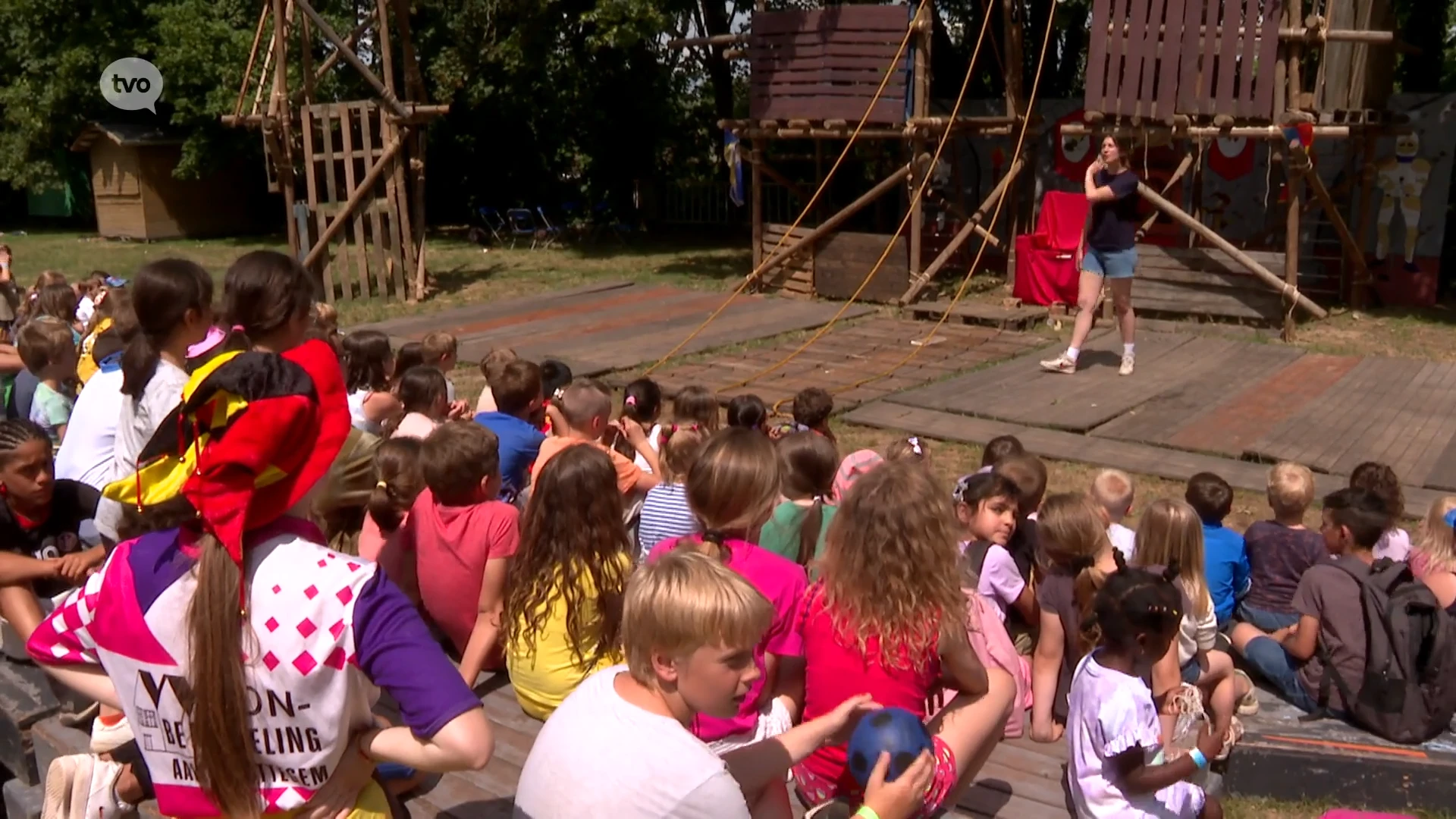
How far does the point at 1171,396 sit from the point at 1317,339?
3170 millimetres

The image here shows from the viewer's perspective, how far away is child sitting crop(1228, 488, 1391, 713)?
13.3ft

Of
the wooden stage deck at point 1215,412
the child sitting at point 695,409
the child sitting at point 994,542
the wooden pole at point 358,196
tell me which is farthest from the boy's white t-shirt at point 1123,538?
the wooden pole at point 358,196

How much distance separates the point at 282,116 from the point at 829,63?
231 inches

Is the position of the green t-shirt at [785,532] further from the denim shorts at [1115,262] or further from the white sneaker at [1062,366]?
the denim shorts at [1115,262]

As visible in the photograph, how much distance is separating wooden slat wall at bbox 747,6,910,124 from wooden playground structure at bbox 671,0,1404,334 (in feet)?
0.06

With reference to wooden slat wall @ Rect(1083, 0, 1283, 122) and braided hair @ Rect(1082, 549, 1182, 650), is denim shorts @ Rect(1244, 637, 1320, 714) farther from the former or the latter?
wooden slat wall @ Rect(1083, 0, 1283, 122)

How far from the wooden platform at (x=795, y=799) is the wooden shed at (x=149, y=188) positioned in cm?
2395

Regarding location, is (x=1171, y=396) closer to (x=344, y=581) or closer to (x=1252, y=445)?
(x=1252, y=445)

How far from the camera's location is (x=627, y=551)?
3.73 meters

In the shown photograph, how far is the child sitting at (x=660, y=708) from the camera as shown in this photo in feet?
6.86

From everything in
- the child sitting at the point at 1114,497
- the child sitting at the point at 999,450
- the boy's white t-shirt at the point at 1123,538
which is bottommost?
the boy's white t-shirt at the point at 1123,538

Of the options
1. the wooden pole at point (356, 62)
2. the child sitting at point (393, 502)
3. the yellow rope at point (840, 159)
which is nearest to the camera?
the child sitting at point (393, 502)

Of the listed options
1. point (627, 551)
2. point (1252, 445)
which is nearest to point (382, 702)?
point (627, 551)

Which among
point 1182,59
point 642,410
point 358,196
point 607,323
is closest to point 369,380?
point 642,410
